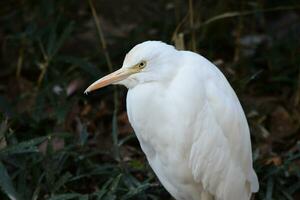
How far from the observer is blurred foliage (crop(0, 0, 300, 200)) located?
10.6ft

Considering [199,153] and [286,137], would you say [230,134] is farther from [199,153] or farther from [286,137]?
[286,137]

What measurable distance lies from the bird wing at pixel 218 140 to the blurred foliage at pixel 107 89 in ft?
1.73

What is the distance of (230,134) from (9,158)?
1099 millimetres

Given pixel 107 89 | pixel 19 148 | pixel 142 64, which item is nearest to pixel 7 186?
pixel 19 148

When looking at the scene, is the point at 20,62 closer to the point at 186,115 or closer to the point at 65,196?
the point at 65,196

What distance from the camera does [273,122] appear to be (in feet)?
12.5

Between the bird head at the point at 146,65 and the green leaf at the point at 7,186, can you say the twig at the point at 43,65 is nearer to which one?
the green leaf at the point at 7,186

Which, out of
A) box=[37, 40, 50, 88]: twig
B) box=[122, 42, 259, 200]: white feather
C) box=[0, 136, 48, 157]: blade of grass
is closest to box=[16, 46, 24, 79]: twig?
box=[37, 40, 50, 88]: twig

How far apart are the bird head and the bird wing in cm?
9

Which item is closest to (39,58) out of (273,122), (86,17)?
(86,17)

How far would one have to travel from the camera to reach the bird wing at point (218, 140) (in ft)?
8.32

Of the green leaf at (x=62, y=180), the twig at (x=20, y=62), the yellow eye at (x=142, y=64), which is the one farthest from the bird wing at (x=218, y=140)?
the twig at (x=20, y=62)

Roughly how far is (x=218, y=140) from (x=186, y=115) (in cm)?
16

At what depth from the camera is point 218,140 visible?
2574mm
